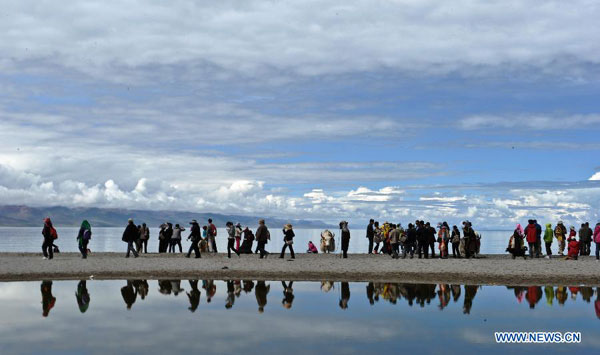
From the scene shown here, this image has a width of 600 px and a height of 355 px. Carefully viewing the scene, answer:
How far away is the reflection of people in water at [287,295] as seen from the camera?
16719mm

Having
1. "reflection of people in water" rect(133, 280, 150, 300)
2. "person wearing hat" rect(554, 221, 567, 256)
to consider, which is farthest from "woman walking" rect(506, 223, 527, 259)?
"reflection of people in water" rect(133, 280, 150, 300)

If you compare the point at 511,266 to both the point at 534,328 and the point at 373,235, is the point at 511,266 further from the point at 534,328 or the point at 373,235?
the point at 534,328

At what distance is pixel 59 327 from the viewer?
12.9m

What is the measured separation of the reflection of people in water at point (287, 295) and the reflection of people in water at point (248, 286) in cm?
103

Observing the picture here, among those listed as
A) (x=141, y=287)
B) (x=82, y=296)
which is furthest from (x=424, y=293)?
(x=82, y=296)

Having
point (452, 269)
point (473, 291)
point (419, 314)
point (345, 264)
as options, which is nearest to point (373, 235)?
point (345, 264)

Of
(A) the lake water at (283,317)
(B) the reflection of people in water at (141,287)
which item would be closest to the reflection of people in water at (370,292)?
(A) the lake water at (283,317)

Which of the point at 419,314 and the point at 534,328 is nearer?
the point at 534,328

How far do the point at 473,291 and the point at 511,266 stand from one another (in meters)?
8.16

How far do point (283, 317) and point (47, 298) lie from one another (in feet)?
22.8

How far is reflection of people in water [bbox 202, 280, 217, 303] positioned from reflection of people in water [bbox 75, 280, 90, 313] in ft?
10.0

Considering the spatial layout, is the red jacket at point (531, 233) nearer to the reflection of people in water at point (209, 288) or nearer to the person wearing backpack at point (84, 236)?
the reflection of people in water at point (209, 288)

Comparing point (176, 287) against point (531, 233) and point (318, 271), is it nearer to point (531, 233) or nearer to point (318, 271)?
point (318, 271)

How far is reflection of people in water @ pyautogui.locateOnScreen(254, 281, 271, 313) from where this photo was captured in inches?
640
